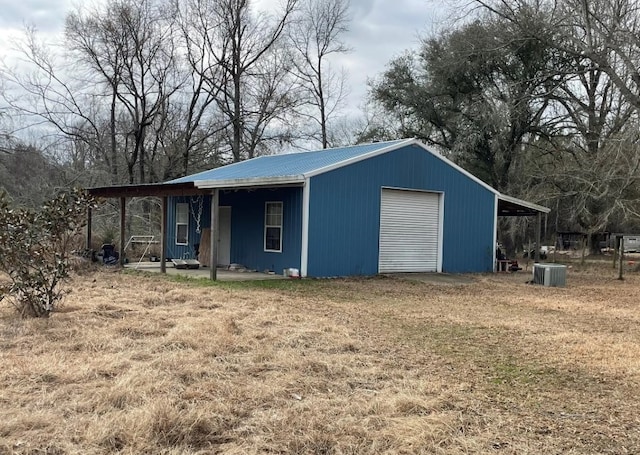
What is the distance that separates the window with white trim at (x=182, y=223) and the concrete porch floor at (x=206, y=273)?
1355mm

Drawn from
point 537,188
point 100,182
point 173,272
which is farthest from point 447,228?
point 100,182

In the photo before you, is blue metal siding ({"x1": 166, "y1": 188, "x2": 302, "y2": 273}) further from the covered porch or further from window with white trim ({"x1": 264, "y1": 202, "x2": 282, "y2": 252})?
the covered porch

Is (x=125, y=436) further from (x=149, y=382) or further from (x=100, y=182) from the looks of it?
(x=100, y=182)

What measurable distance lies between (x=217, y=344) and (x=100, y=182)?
23466 mm

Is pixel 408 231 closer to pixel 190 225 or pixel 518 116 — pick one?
pixel 190 225

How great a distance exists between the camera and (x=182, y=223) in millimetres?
18141

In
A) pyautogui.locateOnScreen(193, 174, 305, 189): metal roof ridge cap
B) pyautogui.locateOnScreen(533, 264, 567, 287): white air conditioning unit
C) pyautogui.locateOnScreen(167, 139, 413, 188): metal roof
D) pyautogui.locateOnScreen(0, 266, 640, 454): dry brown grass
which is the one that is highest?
pyautogui.locateOnScreen(167, 139, 413, 188): metal roof

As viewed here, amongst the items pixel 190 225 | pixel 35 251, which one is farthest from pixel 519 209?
pixel 35 251

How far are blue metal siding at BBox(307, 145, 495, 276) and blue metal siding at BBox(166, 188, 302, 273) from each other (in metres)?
0.55

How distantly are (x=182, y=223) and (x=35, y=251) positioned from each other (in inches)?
410

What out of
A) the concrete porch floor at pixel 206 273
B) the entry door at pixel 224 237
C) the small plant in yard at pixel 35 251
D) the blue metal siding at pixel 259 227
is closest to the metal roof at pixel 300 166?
the blue metal siding at pixel 259 227

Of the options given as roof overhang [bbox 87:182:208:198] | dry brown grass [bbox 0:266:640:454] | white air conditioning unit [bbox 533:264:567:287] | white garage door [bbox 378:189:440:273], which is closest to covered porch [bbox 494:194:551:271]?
white garage door [bbox 378:189:440:273]

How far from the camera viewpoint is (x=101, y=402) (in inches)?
163

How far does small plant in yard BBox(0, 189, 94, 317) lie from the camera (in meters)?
7.58
